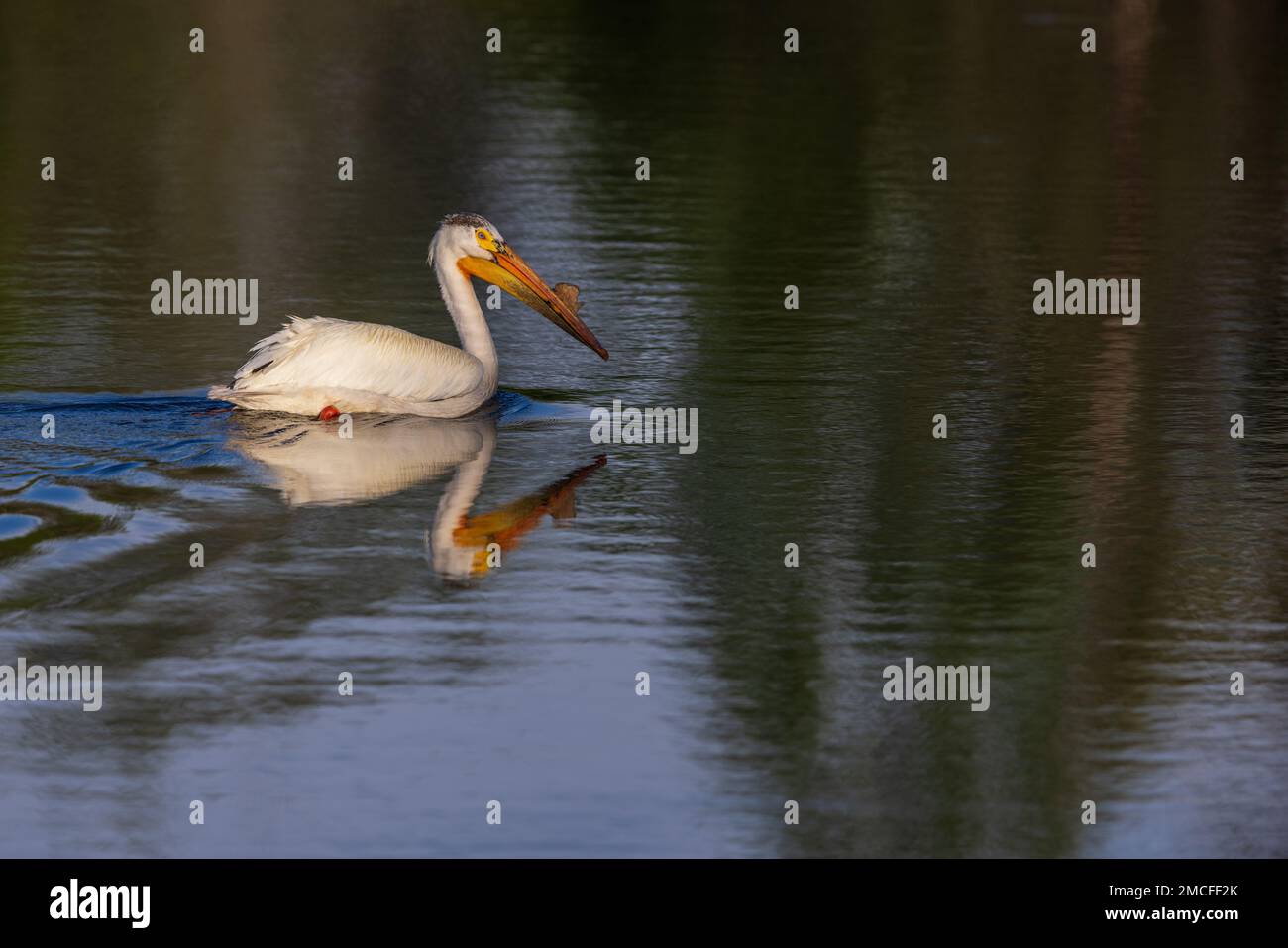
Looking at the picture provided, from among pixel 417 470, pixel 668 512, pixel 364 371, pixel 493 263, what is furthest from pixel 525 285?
pixel 668 512

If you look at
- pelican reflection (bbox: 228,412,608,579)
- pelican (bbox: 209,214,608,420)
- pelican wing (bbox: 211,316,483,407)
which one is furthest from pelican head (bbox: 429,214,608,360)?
pelican reflection (bbox: 228,412,608,579)

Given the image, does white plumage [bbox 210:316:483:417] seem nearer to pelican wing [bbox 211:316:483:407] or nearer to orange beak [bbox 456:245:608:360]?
pelican wing [bbox 211:316:483:407]

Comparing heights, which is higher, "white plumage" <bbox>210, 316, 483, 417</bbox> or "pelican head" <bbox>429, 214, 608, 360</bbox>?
"pelican head" <bbox>429, 214, 608, 360</bbox>

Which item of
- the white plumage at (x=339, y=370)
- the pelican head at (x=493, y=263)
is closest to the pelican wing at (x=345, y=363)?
the white plumage at (x=339, y=370)

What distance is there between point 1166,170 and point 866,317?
7.36 meters

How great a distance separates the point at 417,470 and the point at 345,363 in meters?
0.94

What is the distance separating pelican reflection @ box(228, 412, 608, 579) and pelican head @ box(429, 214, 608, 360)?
96 centimetres

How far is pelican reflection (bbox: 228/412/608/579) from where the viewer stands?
31.7ft

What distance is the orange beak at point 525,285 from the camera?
40.8ft

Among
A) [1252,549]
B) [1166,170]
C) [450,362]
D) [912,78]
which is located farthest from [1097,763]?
[912,78]

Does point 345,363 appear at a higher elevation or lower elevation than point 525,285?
lower

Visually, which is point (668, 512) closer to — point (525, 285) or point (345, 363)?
point (345, 363)

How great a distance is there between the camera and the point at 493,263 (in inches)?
491
